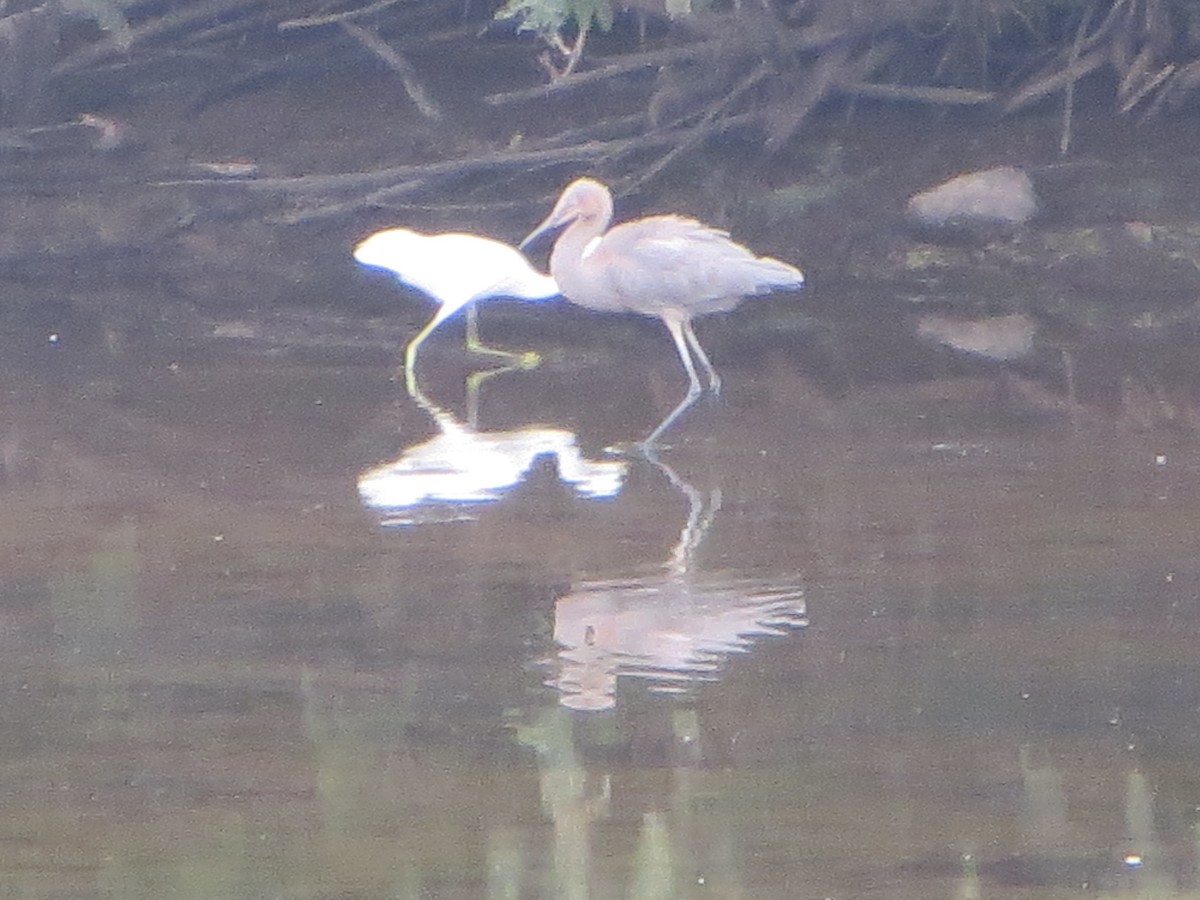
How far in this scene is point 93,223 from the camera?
562 inches

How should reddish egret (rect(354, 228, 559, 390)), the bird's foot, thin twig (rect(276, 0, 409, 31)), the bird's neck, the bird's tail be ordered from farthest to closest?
thin twig (rect(276, 0, 409, 31))
reddish egret (rect(354, 228, 559, 390))
the bird's foot
the bird's neck
the bird's tail

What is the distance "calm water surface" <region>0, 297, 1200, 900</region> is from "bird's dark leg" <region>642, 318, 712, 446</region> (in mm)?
95

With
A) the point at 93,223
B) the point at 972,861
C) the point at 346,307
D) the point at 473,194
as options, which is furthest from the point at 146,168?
the point at 972,861

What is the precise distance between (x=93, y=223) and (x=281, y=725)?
9666 millimetres

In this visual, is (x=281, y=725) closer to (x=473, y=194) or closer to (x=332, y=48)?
(x=473, y=194)

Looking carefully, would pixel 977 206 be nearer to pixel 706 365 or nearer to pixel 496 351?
pixel 496 351

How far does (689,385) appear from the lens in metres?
9.39

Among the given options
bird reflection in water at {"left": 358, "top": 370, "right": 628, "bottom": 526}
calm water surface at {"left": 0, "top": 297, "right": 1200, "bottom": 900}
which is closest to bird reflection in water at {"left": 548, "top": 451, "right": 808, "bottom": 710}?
calm water surface at {"left": 0, "top": 297, "right": 1200, "bottom": 900}

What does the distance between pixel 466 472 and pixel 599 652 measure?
88.3 inches

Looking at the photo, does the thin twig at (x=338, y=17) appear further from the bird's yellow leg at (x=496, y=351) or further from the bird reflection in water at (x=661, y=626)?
the bird reflection in water at (x=661, y=626)

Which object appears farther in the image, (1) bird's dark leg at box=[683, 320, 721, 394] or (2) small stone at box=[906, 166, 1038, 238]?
(2) small stone at box=[906, 166, 1038, 238]

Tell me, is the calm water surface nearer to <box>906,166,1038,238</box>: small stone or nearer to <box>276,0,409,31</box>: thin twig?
<box>906,166,1038,238</box>: small stone

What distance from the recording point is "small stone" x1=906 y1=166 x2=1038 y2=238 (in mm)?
13023

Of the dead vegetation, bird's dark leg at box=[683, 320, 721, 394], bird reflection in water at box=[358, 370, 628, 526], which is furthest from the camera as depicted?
the dead vegetation
